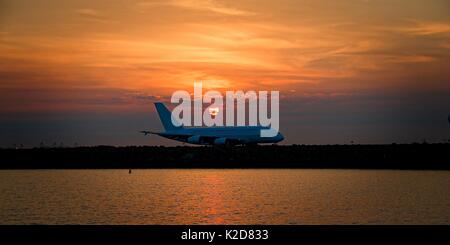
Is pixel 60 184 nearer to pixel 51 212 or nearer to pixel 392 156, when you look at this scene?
pixel 51 212

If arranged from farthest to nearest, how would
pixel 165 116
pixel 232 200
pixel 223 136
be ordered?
1. pixel 165 116
2. pixel 223 136
3. pixel 232 200

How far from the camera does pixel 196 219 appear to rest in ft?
147

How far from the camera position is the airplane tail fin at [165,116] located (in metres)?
164

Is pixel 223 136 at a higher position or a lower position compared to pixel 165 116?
lower

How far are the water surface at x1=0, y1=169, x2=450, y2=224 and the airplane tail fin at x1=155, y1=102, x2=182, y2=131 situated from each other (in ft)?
259

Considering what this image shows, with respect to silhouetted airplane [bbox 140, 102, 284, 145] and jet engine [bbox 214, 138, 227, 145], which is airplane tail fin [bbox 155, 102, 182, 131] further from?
jet engine [bbox 214, 138, 227, 145]

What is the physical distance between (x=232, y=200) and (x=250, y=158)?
5774 cm

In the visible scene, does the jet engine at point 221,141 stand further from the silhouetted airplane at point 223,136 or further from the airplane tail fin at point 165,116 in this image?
the airplane tail fin at point 165,116

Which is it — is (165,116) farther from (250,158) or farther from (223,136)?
(250,158)

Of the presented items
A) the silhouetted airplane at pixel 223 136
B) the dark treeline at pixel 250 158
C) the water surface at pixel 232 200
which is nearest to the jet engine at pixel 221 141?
the silhouetted airplane at pixel 223 136

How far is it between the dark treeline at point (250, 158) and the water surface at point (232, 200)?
80.8ft

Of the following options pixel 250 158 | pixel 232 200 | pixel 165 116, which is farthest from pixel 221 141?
pixel 232 200

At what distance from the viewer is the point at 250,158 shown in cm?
11481
